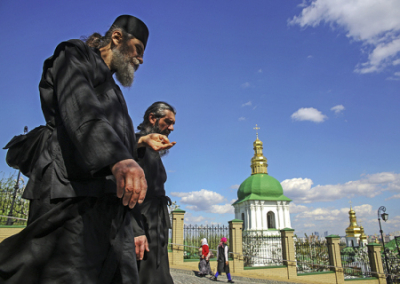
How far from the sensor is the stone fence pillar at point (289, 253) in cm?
1627

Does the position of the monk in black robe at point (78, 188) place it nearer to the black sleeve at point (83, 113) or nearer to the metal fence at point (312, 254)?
the black sleeve at point (83, 113)

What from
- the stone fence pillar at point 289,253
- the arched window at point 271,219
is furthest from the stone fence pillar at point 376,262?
the arched window at point 271,219

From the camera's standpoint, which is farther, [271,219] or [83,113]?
[271,219]

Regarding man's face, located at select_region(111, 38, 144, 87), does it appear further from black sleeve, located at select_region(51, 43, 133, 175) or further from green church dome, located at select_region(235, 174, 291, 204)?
green church dome, located at select_region(235, 174, 291, 204)

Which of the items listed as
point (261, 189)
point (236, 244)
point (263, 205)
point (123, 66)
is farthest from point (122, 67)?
point (261, 189)

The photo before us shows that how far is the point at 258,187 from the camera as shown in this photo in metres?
43.8

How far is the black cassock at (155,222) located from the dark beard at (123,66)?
1.00 metres

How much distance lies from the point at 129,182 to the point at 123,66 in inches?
38.9

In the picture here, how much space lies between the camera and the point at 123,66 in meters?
1.83

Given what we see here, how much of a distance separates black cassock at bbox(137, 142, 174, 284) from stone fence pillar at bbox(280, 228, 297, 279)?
1505 cm

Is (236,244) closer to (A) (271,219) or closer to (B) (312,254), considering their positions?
(B) (312,254)

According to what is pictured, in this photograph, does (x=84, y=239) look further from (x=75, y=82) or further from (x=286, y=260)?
(x=286, y=260)

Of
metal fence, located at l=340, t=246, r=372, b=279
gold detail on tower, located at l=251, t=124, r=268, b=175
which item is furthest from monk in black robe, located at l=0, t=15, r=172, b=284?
gold detail on tower, located at l=251, t=124, r=268, b=175

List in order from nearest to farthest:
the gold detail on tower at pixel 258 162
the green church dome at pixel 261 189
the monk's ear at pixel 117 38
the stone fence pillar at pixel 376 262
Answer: the monk's ear at pixel 117 38
the stone fence pillar at pixel 376 262
the green church dome at pixel 261 189
the gold detail on tower at pixel 258 162
